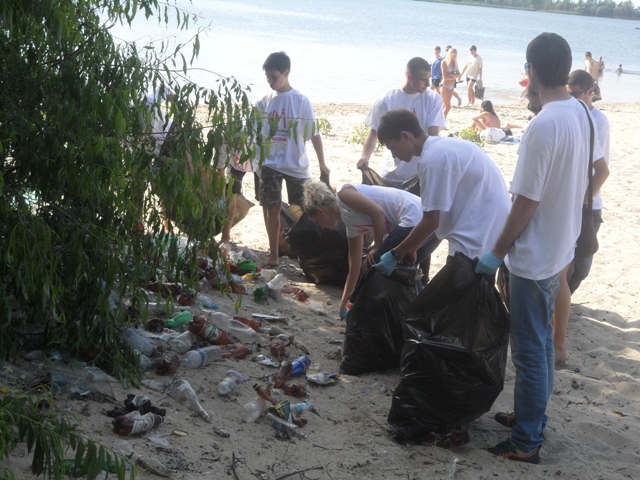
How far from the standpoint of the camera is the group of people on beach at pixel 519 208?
125 inches

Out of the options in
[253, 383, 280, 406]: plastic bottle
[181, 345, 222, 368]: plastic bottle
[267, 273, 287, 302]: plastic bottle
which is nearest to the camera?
[253, 383, 280, 406]: plastic bottle

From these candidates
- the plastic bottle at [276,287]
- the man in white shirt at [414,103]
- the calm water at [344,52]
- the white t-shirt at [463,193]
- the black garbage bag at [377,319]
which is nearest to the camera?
the white t-shirt at [463,193]

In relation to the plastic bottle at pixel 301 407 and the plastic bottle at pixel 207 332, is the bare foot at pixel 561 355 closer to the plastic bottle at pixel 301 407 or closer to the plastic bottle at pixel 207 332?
the plastic bottle at pixel 301 407

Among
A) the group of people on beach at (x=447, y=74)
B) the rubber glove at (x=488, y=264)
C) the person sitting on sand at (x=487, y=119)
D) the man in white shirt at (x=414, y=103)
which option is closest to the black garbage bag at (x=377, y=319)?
the rubber glove at (x=488, y=264)

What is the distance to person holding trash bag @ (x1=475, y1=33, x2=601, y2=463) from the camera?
3.15m

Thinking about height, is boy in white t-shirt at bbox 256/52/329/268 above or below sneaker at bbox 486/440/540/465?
above

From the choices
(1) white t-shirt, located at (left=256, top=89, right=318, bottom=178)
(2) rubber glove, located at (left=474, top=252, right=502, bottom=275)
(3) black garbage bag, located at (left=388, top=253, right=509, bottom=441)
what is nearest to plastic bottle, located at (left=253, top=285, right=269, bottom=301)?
(1) white t-shirt, located at (left=256, top=89, right=318, bottom=178)

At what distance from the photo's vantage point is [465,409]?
11.3ft

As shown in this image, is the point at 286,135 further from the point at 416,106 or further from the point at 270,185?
the point at 416,106

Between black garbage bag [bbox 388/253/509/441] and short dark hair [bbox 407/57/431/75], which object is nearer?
black garbage bag [bbox 388/253/509/441]

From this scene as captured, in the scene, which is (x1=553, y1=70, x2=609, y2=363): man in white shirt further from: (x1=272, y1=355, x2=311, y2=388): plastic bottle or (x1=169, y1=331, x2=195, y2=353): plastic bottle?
(x1=169, y1=331, x2=195, y2=353): plastic bottle

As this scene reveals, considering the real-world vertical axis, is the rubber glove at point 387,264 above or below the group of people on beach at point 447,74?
below

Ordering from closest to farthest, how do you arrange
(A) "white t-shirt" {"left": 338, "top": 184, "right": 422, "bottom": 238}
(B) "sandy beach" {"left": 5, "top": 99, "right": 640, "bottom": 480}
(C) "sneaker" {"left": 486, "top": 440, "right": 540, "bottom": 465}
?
1. (B) "sandy beach" {"left": 5, "top": 99, "right": 640, "bottom": 480}
2. (C) "sneaker" {"left": 486, "top": 440, "right": 540, "bottom": 465}
3. (A) "white t-shirt" {"left": 338, "top": 184, "right": 422, "bottom": 238}

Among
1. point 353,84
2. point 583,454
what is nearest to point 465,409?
point 583,454
